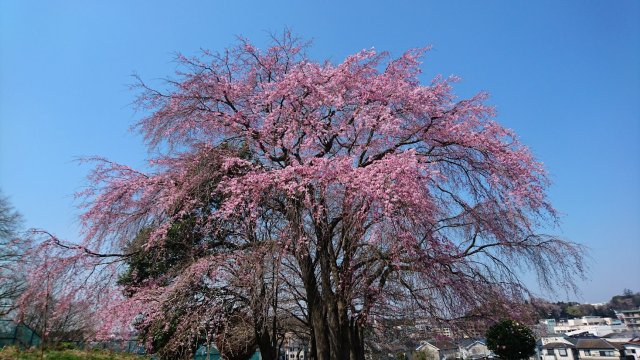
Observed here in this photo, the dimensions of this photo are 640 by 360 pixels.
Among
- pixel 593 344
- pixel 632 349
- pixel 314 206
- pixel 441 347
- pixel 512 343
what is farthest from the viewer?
pixel 593 344

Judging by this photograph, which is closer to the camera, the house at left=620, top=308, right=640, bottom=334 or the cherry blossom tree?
the cherry blossom tree

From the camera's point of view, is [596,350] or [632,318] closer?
[596,350]

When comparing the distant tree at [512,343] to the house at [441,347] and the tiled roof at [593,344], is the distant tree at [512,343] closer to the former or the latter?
the house at [441,347]

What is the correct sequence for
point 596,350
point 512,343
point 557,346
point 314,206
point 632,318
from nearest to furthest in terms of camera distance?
point 314,206, point 512,343, point 596,350, point 557,346, point 632,318

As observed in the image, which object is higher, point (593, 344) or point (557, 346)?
point (593, 344)

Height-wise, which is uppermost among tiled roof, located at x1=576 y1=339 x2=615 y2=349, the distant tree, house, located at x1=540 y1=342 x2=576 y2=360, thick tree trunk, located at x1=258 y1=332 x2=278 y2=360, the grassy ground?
the grassy ground

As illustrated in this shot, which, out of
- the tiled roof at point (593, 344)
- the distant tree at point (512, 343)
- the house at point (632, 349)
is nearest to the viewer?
the distant tree at point (512, 343)

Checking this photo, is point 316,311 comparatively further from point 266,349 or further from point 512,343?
point 512,343

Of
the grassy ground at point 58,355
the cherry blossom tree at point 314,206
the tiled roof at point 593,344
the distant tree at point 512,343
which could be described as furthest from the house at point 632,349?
the grassy ground at point 58,355

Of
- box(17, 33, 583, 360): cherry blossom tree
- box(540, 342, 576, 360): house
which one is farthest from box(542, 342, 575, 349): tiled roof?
box(17, 33, 583, 360): cherry blossom tree

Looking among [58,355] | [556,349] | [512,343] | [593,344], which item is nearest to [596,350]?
[593,344]

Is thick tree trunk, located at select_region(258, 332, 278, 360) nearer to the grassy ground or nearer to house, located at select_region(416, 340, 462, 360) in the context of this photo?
the grassy ground

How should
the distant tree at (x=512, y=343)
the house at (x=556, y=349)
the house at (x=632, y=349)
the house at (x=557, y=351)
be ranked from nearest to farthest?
the distant tree at (x=512, y=343), the house at (x=632, y=349), the house at (x=557, y=351), the house at (x=556, y=349)

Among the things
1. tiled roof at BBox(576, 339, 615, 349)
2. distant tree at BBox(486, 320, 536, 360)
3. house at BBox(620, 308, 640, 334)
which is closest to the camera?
distant tree at BBox(486, 320, 536, 360)
